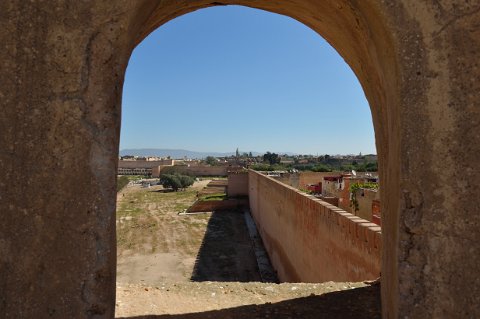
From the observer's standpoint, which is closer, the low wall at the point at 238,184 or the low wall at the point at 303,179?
the low wall at the point at 303,179

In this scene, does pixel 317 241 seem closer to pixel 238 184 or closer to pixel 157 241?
pixel 157 241

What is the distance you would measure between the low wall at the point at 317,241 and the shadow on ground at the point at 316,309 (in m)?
1.44

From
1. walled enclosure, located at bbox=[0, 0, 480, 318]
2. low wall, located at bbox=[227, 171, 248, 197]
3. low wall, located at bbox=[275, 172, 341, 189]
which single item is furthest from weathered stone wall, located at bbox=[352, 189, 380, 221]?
low wall, located at bbox=[227, 171, 248, 197]

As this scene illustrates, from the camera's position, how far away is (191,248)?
18234 millimetres

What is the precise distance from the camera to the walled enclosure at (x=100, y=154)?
6.08ft

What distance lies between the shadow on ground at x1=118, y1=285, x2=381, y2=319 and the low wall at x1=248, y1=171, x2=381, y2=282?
144 centimetres

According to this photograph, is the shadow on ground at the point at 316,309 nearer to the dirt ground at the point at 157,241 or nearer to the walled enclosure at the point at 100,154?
the walled enclosure at the point at 100,154

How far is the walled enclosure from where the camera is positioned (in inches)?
72.9

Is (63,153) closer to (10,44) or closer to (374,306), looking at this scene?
(10,44)

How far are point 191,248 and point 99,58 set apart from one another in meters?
16.9

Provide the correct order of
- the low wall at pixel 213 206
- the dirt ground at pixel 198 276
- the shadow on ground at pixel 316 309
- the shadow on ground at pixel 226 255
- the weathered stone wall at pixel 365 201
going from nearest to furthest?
the shadow on ground at pixel 316 309 → the dirt ground at pixel 198 276 → the weathered stone wall at pixel 365 201 → the shadow on ground at pixel 226 255 → the low wall at pixel 213 206

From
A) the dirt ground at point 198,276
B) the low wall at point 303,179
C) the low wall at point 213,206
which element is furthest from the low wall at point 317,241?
the low wall at point 213,206

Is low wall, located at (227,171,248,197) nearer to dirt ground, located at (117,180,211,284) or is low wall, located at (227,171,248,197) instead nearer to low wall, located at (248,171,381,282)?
dirt ground, located at (117,180,211,284)

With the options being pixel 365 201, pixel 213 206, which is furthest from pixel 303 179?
pixel 365 201
